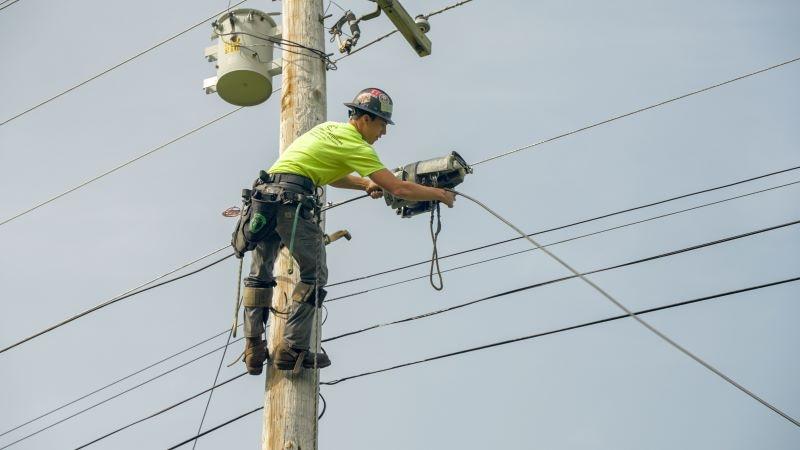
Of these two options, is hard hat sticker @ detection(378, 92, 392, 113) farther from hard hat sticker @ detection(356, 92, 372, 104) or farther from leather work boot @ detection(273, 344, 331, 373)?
leather work boot @ detection(273, 344, 331, 373)

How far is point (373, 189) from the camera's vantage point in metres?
6.99

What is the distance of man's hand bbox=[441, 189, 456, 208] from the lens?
667cm

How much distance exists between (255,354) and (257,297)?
33cm

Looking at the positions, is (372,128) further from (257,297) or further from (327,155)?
(257,297)

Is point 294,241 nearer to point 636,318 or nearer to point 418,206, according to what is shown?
point 418,206

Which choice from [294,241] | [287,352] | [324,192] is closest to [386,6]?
[324,192]

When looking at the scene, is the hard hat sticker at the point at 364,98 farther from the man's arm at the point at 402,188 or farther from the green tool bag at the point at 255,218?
the green tool bag at the point at 255,218

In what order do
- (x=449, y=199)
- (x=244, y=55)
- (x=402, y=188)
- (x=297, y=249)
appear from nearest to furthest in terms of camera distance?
(x=297, y=249)
(x=402, y=188)
(x=449, y=199)
(x=244, y=55)

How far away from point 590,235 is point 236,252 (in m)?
3.68

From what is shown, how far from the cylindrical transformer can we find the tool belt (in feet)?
5.21

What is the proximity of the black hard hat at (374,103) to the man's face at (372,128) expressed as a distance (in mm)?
41

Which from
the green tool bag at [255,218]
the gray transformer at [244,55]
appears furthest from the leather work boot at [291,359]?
the gray transformer at [244,55]

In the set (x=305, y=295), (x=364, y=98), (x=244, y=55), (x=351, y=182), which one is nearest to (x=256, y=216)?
(x=305, y=295)

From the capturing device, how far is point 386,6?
8.05 m
